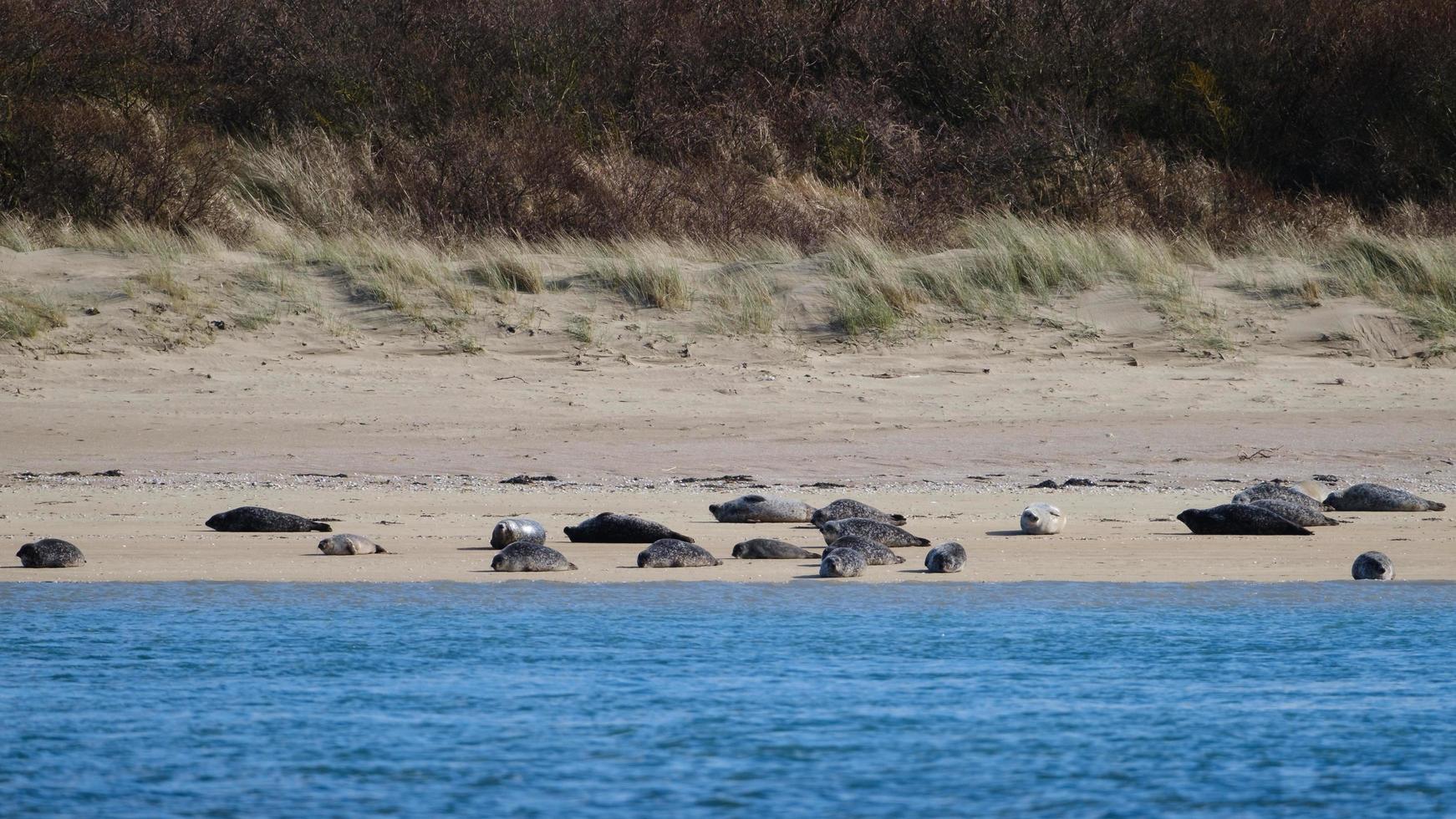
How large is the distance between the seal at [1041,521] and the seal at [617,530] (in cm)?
162

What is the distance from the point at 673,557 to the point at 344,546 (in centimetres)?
145

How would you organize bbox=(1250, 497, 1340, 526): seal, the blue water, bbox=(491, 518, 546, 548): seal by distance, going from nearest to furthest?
the blue water
bbox=(491, 518, 546, 548): seal
bbox=(1250, 497, 1340, 526): seal

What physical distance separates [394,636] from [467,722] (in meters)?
1.15

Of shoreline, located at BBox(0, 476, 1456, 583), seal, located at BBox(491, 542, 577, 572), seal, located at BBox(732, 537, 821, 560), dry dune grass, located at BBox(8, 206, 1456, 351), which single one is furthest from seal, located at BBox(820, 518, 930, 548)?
dry dune grass, located at BBox(8, 206, 1456, 351)

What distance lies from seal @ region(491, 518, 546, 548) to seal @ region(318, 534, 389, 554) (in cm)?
54

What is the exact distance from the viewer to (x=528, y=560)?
7219 millimetres

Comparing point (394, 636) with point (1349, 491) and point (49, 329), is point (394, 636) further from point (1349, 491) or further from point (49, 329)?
point (49, 329)

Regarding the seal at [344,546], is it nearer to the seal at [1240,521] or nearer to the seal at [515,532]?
the seal at [515,532]

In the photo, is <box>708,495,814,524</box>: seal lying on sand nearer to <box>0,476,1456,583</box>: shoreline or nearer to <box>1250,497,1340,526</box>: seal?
<box>0,476,1456,583</box>: shoreline

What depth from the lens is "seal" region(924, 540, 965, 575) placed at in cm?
707

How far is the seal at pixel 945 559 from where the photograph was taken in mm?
7070

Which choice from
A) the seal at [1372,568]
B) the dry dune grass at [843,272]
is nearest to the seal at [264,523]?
the seal at [1372,568]

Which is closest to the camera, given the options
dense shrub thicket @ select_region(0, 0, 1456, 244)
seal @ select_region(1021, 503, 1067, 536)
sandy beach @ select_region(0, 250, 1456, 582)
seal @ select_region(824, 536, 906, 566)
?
seal @ select_region(824, 536, 906, 566)

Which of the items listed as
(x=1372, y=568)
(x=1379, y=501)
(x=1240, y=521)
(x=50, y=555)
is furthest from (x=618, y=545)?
(x=1379, y=501)
